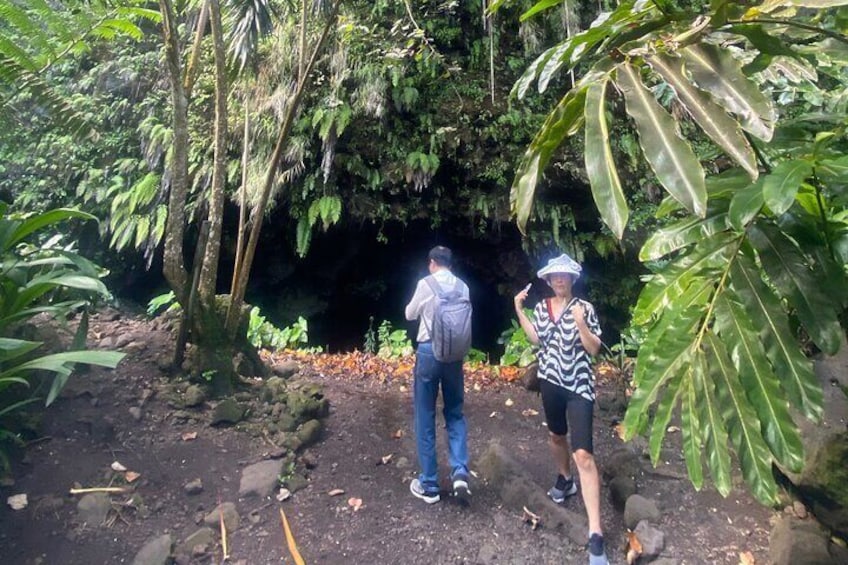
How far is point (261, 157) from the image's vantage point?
8.30 meters

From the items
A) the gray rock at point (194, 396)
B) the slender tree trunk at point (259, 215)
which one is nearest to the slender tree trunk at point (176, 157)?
the slender tree trunk at point (259, 215)

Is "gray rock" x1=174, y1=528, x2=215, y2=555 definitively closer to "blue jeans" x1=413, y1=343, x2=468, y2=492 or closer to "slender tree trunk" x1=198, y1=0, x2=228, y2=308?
"blue jeans" x1=413, y1=343, x2=468, y2=492

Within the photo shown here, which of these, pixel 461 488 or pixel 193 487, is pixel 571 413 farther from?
pixel 193 487

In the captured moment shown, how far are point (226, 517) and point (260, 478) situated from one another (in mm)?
396

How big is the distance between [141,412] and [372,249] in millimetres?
6377

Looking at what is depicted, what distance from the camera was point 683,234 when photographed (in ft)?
7.89

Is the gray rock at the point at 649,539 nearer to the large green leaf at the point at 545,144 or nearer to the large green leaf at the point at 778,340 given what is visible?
the large green leaf at the point at 778,340

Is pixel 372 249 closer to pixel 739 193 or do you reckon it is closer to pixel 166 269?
pixel 166 269

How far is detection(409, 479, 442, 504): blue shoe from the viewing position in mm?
4480

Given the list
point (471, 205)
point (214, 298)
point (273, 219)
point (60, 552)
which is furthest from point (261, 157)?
point (60, 552)

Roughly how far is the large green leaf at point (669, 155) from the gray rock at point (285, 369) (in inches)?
199

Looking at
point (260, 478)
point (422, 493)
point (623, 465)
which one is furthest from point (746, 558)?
point (260, 478)

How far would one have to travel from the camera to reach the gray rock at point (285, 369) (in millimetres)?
6160

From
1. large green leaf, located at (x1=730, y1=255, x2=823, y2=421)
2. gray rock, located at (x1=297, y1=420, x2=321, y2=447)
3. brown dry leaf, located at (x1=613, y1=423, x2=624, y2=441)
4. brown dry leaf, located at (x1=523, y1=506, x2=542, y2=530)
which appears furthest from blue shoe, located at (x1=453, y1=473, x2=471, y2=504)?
large green leaf, located at (x1=730, y1=255, x2=823, y2=421)
